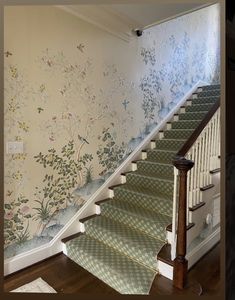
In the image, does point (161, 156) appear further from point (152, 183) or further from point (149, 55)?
point (149, 55)

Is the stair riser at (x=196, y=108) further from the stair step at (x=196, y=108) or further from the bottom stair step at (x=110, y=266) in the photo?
the bottom stair step at (x=110, y=266)

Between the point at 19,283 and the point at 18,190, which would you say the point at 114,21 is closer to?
the point at 18,190

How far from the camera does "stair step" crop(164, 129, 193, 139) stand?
195 centimetres

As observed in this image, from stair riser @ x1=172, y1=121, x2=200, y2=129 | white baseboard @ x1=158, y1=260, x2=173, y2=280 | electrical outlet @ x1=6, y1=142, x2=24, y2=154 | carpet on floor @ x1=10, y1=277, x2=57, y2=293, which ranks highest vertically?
stair riser @ x1=172, y1=121, x2=200, y2=129

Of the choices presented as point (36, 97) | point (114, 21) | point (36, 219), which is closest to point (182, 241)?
point (36, 219)

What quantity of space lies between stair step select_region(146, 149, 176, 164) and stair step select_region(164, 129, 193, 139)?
7.1 inches

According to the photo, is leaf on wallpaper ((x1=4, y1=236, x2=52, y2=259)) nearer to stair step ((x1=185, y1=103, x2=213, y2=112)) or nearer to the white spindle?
the white spindle

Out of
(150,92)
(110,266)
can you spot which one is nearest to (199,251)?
(110,266)

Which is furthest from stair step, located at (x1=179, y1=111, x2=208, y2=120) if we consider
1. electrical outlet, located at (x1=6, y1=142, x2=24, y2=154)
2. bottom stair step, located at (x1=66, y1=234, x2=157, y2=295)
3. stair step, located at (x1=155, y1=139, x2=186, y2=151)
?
electrical outlet, located at (x1=6, y1=142, x2=24, y2=154)

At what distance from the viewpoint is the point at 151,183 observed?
6.50ft

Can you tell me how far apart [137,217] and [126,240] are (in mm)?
209

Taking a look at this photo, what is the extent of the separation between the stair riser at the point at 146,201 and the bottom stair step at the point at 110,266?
424mm

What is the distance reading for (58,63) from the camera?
61.7 inches

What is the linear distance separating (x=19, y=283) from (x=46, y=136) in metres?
0.89
